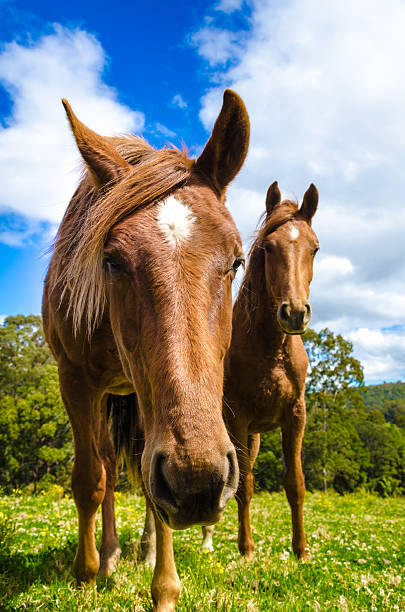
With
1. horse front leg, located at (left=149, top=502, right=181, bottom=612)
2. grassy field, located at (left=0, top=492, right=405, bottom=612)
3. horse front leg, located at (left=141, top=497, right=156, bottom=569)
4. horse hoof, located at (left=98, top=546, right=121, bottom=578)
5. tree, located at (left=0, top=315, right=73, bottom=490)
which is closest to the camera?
horse front leg, located at (left=149, top=502, right=181, bottom=612)

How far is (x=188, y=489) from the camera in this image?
1.54m

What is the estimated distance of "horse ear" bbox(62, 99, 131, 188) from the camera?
8.88 feet

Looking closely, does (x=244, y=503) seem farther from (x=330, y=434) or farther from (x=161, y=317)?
(x=330, y=434)

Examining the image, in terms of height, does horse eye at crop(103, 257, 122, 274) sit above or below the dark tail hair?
above

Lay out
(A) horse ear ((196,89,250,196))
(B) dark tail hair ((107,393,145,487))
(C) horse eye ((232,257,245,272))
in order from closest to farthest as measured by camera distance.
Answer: (C) horse eye ((232,257,245,272)), (A) horse ear ((196,89,250,196)), (B) dark tail hair ((107,393,145,487))

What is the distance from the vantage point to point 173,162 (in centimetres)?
274

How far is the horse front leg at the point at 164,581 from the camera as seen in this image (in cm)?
285

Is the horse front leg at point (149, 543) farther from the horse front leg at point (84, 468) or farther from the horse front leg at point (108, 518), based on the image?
the horse front leg at point (84, 468)

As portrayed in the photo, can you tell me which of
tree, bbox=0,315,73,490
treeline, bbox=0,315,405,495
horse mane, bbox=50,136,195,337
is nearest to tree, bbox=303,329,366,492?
treeline, bbox=0,315,405,495

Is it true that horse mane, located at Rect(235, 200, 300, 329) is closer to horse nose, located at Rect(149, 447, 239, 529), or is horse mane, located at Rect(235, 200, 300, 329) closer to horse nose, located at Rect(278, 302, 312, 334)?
horse nose, located at Rect(278, 302, 312, 334)

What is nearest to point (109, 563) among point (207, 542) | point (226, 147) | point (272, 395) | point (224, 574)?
point (224, 574)

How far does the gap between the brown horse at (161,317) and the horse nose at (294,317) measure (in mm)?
1816

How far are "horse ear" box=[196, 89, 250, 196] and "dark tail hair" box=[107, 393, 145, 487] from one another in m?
3.50

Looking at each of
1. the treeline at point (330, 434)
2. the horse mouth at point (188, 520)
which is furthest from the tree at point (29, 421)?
the horse mouth at point (188, 520)
